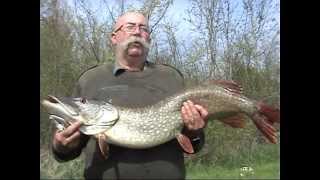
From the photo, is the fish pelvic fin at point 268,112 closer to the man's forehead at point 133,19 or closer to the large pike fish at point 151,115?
the large pike fish at point 151,115

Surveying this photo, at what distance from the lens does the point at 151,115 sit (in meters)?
2.97

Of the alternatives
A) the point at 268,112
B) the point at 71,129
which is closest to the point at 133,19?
the point at 71,129

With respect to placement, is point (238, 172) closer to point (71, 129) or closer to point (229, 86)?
point (229, 86)

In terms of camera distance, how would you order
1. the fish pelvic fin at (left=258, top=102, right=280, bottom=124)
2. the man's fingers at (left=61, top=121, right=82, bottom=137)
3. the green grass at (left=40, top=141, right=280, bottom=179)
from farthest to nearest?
the green grass at (left=40, top=141, right=280, bottom=179), the fish pelvic fin at (left=258, top=102, right=280, bottom=124), the man's fingers at (left=61, top=121, right=82, bottom=137)

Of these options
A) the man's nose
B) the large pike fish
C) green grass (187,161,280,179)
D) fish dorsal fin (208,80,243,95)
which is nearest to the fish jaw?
the large pike fish

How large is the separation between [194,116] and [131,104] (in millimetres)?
381

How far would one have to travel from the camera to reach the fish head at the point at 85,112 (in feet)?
9.35

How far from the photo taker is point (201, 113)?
9.40 ft

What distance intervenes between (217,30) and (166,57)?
1.57ft

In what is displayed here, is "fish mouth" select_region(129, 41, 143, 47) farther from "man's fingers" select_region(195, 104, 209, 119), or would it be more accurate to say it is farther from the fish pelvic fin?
the fish pelvic fin

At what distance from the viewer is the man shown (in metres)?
2.88

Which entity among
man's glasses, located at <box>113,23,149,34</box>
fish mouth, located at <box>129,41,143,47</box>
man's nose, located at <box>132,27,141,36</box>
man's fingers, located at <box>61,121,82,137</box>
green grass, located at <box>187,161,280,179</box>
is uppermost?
man's glasses, located at <box>113,23,149,34</box>

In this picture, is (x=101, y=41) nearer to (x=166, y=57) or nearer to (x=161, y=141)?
(x=166, y=57)
